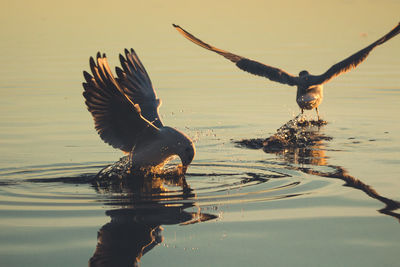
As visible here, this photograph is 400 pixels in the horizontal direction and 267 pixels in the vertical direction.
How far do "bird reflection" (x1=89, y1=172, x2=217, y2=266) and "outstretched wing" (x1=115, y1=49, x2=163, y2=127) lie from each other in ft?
4.10

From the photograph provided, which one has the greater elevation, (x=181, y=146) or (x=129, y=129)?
(x=129, y=129)

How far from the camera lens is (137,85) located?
10688 mm

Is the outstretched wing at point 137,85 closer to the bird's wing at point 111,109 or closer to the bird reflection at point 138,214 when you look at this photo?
the bird's wing at point 111,109

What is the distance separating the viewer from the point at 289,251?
6.16 metres

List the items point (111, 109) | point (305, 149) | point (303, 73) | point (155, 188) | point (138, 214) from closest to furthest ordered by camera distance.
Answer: point (138, 214) → point (155, 188) → point (111, 109) → point (305, 149) → point (303, 73)

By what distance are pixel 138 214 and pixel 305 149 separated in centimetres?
487

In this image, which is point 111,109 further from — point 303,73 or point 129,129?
point 303,73

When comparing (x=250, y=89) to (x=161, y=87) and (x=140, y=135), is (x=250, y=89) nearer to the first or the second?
(x=161, y=87)

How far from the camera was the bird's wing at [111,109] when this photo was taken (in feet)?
28.1

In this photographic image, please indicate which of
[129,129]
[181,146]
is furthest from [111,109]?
[181,146]

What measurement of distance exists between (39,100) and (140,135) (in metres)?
7.07

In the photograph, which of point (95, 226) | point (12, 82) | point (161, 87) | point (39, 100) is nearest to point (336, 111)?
point (161, 87)

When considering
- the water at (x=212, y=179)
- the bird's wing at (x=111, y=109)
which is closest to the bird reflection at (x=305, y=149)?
the water at (x=212, y=179)

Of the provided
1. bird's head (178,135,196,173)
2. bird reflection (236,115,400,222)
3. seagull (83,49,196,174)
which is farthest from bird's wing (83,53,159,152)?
bird reflection (236,115,400,222)
